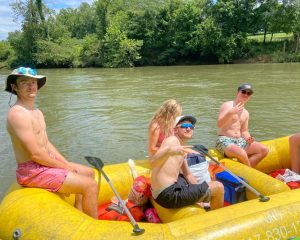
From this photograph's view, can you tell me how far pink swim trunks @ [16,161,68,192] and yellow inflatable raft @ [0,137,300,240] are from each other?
0.25 ft

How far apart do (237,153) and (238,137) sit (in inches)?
17.1

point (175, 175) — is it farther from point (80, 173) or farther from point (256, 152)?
point (256, 152)

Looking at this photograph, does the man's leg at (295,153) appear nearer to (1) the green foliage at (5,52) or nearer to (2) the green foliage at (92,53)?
(2) the green foliage at (92,53)

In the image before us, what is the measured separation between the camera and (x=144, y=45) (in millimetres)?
38375

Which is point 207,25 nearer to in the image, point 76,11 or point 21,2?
point 21,2

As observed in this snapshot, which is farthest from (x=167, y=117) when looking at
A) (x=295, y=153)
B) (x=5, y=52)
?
(x=5, y=52)

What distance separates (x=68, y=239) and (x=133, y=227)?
20.2 inches

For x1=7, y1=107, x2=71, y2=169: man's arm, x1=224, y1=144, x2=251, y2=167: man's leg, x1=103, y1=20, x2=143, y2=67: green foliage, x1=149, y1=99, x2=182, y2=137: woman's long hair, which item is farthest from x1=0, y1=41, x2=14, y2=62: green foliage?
x1=149, y1=99, x2=182, y2=137: woman's long hair

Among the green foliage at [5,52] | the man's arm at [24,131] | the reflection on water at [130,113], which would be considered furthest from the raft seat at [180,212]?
the green foliage at [5,52]

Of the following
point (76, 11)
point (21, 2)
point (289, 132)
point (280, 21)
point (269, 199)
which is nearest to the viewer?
point (269, 199)

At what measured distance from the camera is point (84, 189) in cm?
356

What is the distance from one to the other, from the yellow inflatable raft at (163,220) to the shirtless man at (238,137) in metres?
1.26

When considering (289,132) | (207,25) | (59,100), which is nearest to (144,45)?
(207,25)

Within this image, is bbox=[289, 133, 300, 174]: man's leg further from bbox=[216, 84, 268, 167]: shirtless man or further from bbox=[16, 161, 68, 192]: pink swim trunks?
bbox=[16, 161, 68, 192]: pink swim trunks
